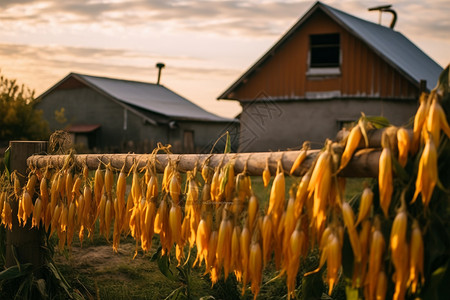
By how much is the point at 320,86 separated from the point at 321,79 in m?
0.21

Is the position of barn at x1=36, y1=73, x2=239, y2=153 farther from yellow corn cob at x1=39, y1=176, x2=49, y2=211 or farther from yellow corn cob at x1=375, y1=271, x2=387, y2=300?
yellow corn cob at x1=375, y1=271, x2=387, y2=300

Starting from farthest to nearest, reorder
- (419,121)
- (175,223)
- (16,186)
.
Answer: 1. (16,186)
2. (175,223)
3. (419,121)

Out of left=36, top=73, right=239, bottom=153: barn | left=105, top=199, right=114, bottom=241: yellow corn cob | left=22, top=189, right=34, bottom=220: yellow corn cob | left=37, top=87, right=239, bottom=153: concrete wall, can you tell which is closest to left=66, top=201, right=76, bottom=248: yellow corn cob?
left=105, top=199, right=114, bottom=241: yellow corn cob

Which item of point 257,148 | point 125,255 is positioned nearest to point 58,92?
point 257,148

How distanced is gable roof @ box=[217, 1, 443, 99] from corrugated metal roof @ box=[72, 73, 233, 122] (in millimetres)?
7358

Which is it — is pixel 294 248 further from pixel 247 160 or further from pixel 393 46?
pixel 393 46

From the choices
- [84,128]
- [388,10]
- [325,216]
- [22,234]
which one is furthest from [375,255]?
[84,128]

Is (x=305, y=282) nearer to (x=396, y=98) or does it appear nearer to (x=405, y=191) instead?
(x=405, y=191)

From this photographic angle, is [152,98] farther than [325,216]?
Yes

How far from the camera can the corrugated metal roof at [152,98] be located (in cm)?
2389

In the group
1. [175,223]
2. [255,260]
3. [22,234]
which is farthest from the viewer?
[22,234]

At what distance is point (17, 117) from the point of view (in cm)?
1952

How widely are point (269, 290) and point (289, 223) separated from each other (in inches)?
97.4

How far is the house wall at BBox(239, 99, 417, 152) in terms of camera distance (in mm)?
15227
